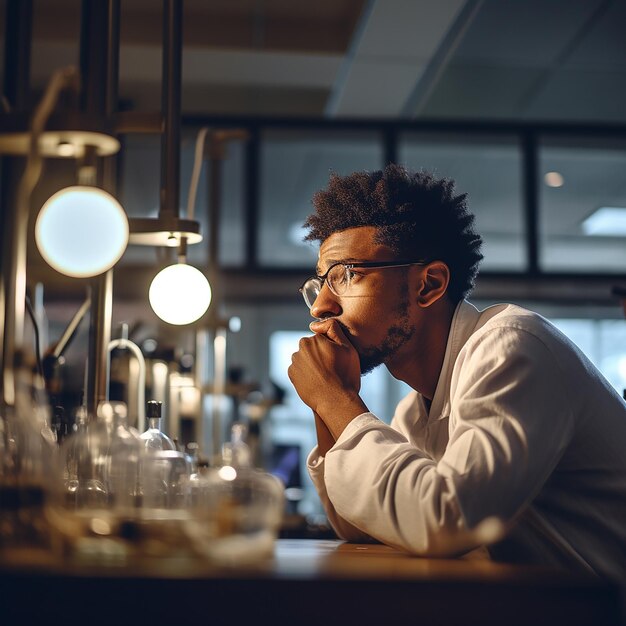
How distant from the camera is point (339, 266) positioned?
188cm

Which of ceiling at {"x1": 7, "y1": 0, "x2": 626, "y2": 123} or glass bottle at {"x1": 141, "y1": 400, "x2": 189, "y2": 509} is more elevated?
ceiling at {"x1": 7, "y1": 0, "x2": 626, "y2": 123}

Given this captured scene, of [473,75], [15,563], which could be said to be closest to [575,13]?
[473,75]

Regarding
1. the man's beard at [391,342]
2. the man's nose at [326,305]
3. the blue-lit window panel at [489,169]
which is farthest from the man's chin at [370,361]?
the blue-lit window panel at [489,169]

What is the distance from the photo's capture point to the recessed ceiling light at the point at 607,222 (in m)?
5.97

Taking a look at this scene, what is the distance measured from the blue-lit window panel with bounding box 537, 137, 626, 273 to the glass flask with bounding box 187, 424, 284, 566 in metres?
5.01

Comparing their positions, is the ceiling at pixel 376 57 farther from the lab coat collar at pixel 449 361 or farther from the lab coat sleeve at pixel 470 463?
the lab coat sleeve at pixel 470 463

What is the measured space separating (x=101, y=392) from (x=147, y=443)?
0.65 ft

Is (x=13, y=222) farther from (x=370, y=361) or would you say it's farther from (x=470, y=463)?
(x=370, y=361)

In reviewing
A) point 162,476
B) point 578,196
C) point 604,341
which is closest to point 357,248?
point 162,476

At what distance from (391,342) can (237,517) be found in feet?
3.22

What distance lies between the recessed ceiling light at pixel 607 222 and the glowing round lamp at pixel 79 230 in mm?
5261

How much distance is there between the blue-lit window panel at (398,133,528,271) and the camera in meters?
5.75

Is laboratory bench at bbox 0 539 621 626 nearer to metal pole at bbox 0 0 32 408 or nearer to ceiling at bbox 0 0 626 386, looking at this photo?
metal pole at bbox 0 0 32 408

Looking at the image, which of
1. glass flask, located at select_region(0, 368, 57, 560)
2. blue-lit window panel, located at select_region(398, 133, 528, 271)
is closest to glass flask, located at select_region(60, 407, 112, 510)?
glass flask, located at select_region(0, 368, 57, 560)
